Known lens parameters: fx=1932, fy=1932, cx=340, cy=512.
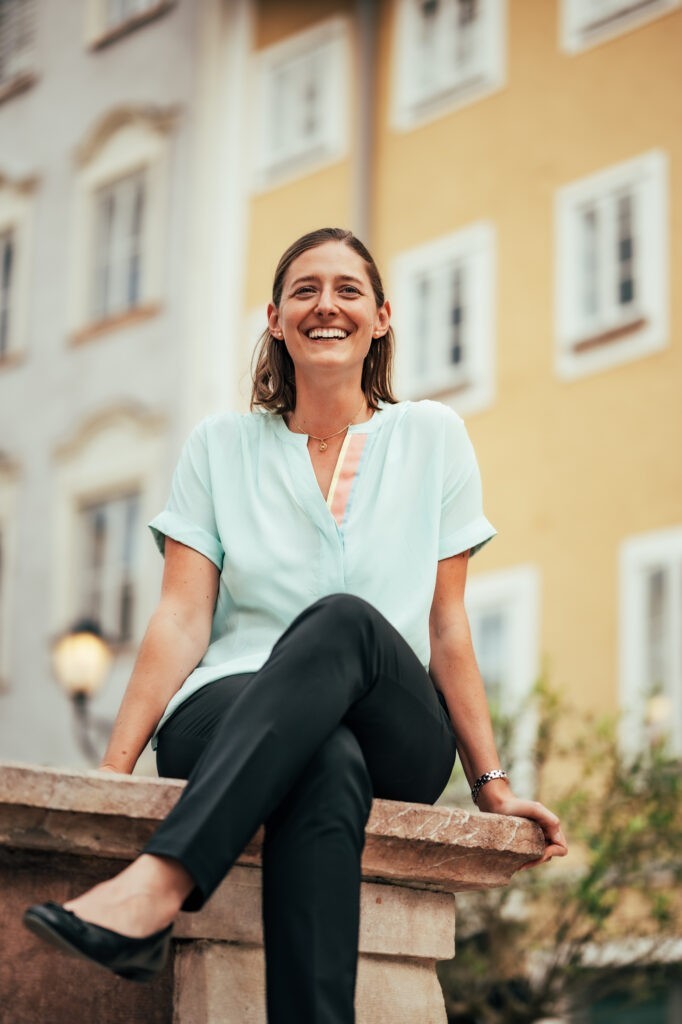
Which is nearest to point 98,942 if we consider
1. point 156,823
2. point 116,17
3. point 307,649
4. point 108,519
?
point 156,823

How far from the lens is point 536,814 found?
11.8 feet

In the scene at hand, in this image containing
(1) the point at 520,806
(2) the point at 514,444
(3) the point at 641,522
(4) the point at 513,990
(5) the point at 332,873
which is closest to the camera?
(5) the point at 332,873

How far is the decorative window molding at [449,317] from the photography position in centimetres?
1412

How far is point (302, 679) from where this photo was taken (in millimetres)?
3162

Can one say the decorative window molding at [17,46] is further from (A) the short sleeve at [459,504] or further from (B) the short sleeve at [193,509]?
(A) the short sleeve at [459,504]

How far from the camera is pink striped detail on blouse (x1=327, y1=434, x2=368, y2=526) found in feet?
12.5

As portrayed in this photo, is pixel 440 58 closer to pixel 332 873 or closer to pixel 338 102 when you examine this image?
pixel 338 102

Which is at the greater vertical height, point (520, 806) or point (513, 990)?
point (520, 806)

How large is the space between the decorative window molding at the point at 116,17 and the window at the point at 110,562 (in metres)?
4.46

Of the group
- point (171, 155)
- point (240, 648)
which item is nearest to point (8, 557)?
point (171, 155)

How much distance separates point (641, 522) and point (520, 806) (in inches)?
360

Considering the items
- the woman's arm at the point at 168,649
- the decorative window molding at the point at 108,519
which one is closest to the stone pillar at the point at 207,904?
the woman's arm at the point at 168,649

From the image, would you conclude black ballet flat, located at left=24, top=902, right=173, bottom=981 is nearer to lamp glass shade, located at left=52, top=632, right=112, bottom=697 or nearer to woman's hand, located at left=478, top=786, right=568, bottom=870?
woman's hand, located at left=478, top=786, right=568, bottom=870

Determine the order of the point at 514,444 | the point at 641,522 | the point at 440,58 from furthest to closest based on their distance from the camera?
the point at 440,58 → the point at 514,444 → the point at 641,522
